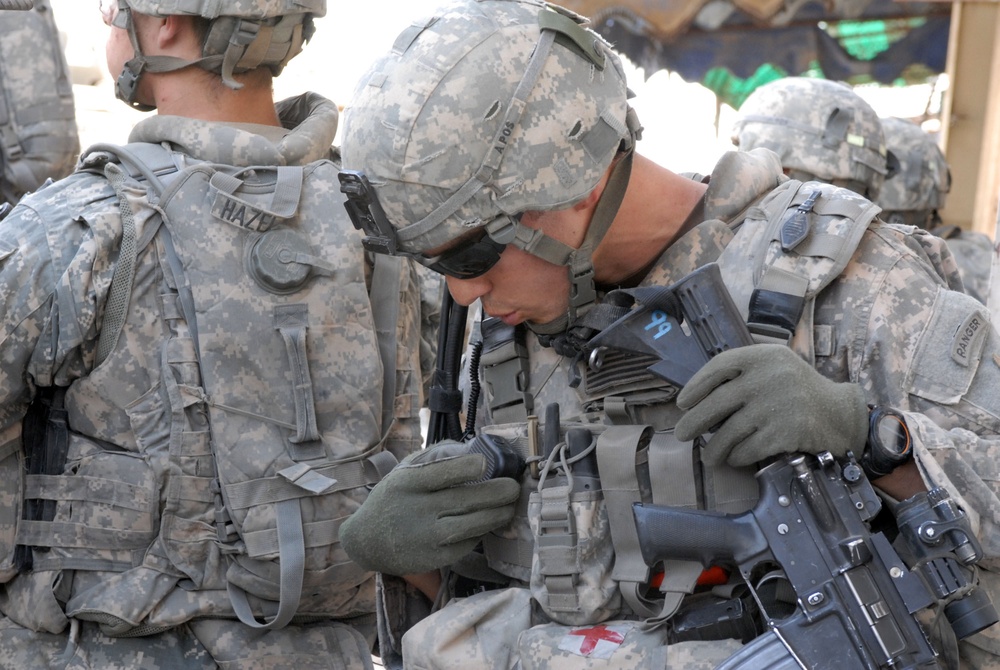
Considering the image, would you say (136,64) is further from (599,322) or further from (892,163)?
(892,163)

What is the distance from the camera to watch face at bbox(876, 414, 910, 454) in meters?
1.81

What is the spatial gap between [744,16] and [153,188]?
690 cm

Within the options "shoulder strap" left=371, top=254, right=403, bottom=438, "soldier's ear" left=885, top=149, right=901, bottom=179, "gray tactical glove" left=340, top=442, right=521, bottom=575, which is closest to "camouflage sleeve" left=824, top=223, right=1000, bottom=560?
"gray tactical glove" left=340, top=442, right=521, bottom=575

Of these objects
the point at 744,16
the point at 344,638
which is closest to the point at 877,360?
the point at 344,638

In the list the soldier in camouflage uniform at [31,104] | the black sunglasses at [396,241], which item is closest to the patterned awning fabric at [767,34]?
the soldier in camouflage uniform at [31,104]

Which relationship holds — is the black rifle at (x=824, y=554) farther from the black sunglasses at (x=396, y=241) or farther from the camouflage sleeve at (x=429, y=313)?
the camouflage sleeve at (x=429, y=313)

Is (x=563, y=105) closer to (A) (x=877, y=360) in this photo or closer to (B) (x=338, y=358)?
(A) (x=877, y=360)

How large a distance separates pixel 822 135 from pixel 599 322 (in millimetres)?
3015

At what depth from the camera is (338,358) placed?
293cm

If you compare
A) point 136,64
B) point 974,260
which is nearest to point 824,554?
point 136,64

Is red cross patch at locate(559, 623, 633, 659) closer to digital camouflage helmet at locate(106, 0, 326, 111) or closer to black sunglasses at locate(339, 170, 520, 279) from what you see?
black sunglasses at locate(339, 170, 520, 279)

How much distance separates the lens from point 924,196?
18.6ft

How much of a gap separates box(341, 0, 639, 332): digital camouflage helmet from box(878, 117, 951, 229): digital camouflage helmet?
3.81 meters

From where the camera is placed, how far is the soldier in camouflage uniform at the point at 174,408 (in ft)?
9.05
